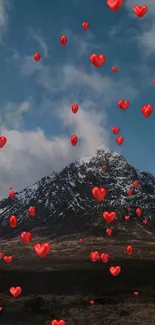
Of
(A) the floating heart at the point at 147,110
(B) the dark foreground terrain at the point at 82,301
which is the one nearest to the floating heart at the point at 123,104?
(A) the floating heart at the point at 147,110

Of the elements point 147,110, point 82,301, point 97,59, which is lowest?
point 82,301

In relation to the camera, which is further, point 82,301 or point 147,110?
point 82,301

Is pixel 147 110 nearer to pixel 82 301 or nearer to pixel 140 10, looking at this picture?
pixel 140 10

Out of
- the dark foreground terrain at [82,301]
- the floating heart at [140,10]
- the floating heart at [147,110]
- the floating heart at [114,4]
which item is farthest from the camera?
the dark foreground terrain at [82,301]

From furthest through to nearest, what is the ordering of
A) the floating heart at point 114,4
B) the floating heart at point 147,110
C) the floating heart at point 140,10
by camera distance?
1. the floating heart at point 147,110
2. the floating heart at point 140,10
3. the floating heart at point 114,4

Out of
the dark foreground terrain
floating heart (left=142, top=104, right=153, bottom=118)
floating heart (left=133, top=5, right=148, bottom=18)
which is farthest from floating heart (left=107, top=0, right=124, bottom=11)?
the dark foreground terrain

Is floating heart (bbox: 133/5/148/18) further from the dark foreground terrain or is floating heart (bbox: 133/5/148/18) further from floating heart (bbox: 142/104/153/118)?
the dark foreground terrain

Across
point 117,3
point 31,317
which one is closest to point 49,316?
point 31,317

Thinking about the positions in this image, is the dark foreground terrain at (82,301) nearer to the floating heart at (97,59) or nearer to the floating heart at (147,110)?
the floating heart at (147,110)

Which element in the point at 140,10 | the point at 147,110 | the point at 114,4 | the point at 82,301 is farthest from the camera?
the point at 82,301

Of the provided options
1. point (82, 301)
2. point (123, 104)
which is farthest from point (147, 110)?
point (82, 301)

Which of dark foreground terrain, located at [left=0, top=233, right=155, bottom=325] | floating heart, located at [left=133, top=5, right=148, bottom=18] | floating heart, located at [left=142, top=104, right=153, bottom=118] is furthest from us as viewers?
dark foreground terrain, located at [left=0, top=233, right=155, bottom=325]

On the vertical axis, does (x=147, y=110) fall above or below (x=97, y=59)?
below
